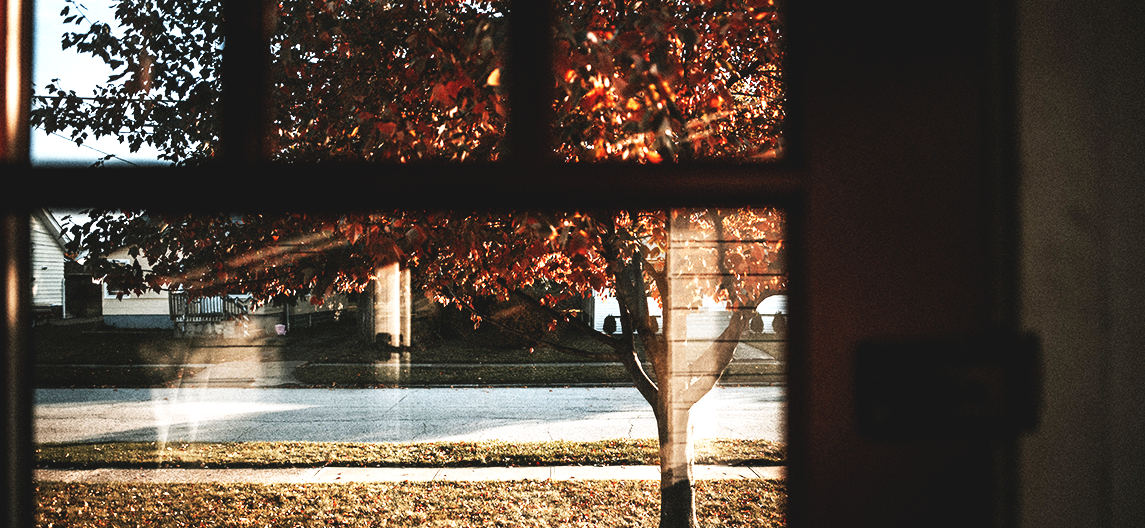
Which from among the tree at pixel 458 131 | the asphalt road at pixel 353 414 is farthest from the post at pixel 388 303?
the asphalt road at pixel 353 414

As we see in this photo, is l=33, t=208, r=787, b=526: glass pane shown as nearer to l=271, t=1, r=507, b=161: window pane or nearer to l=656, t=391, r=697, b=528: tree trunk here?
l=656, t=391, r=697, b=528: tree trunk

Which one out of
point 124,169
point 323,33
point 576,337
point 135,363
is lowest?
point 135,363

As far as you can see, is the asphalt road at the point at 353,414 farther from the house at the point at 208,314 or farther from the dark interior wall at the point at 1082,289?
the dark interior wall at the point at 1082,289

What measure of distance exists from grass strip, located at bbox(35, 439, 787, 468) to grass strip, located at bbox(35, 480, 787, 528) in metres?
0.34

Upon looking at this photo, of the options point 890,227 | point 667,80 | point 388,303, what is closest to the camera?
point 890,227

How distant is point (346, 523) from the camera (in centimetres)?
370

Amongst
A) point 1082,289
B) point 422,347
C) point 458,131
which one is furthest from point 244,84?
point 422,347

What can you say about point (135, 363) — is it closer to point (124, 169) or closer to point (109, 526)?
point (109, 526)

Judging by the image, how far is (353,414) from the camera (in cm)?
592

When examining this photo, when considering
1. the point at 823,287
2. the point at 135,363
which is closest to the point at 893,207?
the point at 823,287

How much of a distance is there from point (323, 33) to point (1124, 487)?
7.73 ft

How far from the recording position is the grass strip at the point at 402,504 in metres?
3.64

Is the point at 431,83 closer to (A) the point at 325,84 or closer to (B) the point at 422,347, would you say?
(A) the point at 325,84

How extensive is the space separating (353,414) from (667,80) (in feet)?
17.7
